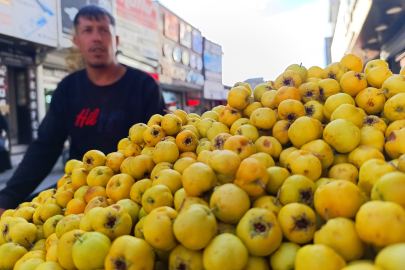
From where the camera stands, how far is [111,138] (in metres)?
3.16

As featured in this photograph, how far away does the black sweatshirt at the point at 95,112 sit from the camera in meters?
3.14

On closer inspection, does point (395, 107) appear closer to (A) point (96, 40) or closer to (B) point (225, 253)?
(B) point (225, 253)

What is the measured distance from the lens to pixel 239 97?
1893 millimetres

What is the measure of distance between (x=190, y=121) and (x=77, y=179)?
0.94 meters

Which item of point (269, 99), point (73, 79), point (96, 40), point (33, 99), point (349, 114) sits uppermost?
point (96, 40)

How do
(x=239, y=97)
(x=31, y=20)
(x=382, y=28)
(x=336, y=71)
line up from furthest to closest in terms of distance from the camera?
(x=31, y=20), (x=382, y=28), (x=336, y=71), (x=239, y=97)

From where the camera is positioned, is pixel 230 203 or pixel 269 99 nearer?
pixel 230 203

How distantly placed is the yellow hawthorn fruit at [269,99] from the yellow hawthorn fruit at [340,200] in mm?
903

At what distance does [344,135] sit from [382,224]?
624 millimetres

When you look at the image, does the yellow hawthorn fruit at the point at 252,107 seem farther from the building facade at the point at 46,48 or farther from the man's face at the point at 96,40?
the building facade at the point at 46,48

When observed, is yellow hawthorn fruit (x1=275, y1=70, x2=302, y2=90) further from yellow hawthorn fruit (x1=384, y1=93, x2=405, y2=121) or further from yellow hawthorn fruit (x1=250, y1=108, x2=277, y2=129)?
yellow hawthorn fruit (x1=384, y1=93, x2=405, y2=121)

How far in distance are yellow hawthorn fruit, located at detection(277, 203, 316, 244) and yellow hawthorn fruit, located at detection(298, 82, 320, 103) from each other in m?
1.01

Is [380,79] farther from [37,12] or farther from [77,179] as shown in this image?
[37,12]

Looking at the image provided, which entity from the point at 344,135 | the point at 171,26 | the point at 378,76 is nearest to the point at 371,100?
the point at 378,76
